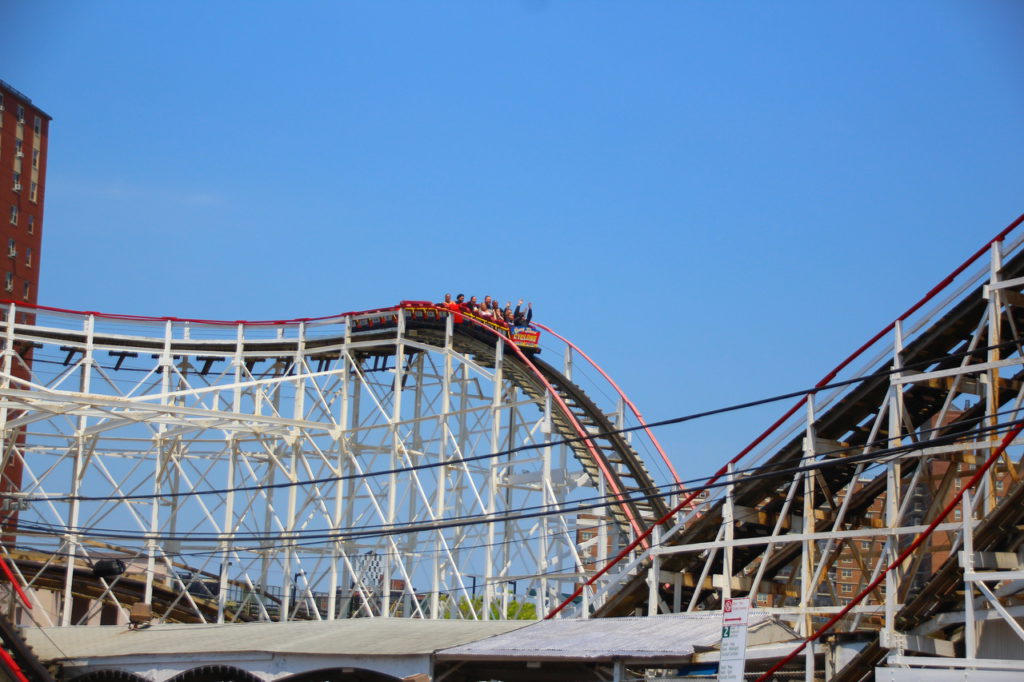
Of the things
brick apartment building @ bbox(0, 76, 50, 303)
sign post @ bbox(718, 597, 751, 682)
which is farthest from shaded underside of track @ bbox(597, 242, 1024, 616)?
brick apartment building @ bbox(0, 76, 50, 303)

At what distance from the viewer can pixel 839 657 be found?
22.8 metres

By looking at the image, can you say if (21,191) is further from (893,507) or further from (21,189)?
(893,507)

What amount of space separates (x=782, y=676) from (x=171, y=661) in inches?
552

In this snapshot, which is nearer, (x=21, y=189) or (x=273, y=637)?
(x=273, y=637)

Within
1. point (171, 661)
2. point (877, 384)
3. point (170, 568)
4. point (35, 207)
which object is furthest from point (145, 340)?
point (35, 207)

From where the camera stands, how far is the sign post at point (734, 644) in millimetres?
16922

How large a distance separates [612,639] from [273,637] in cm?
1015

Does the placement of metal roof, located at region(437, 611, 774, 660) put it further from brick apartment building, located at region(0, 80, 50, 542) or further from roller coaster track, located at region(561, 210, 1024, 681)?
brick apartment building, located at region(0, 80, 50, 542)

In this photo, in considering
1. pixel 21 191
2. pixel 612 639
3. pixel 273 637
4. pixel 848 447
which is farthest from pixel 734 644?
pixel 21 191

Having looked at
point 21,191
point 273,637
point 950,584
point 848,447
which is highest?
point 21,191

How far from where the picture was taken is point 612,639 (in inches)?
914

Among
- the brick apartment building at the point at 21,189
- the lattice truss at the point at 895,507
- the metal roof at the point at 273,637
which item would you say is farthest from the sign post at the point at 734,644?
the brick apartment building at the point at 21,189

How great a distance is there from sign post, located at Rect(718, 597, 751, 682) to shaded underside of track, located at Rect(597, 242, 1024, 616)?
695cm

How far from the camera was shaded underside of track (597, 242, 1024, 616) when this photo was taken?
81.5 feet
